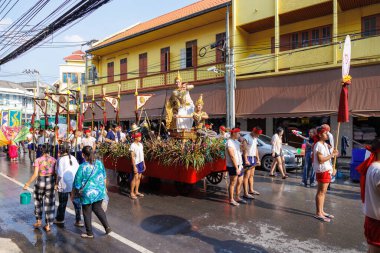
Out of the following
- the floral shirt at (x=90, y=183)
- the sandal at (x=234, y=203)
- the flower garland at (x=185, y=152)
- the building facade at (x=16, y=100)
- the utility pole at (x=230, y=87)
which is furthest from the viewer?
the building facade at (x=16, y=100)

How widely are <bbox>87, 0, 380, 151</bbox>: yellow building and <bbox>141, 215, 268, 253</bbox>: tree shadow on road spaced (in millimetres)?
6799

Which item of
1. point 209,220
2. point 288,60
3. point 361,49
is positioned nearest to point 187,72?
point 288,60

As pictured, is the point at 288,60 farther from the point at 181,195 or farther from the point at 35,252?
the point at 35,252

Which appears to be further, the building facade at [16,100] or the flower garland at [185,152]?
the building facade at [16,100]

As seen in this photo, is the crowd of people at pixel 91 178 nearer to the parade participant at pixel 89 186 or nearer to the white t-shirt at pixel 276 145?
the parade participant at pixel 89 186

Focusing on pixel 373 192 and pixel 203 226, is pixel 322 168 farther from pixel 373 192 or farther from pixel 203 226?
pixel 373 192

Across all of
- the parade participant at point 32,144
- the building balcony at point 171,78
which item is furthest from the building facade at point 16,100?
the parade participant at point 32,144

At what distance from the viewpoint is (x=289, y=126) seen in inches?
642

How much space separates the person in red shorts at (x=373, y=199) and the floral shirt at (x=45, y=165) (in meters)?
5.01

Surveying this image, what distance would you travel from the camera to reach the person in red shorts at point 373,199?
3.30 meters

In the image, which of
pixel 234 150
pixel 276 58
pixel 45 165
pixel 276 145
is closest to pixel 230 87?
pixel 276 58

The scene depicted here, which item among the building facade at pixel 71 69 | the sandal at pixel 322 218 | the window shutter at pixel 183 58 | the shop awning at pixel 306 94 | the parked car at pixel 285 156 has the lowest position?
the sandal at pixel 322 218

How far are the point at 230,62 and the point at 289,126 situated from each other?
4421 mm

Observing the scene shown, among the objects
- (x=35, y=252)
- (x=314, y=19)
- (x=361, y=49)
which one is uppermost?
(x=314, y=19)
